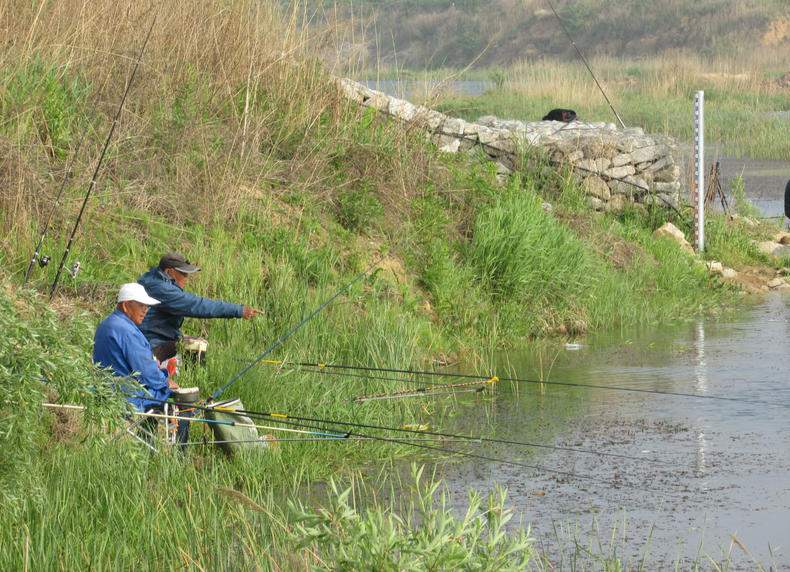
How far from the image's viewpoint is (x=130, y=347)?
25.8ft

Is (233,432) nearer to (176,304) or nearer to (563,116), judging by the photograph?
(176,304)

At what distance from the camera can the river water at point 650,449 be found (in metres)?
7.26

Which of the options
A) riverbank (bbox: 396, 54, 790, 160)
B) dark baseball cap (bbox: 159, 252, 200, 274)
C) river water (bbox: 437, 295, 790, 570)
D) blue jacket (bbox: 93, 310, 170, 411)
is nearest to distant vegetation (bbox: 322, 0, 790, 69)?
riverbank (bbox: 396, 54, 790, 160)

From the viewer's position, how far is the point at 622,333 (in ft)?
44.4

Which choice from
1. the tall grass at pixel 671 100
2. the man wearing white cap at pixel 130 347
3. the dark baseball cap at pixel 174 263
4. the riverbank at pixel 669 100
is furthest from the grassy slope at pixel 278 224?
the tall grass at pixel 671 100

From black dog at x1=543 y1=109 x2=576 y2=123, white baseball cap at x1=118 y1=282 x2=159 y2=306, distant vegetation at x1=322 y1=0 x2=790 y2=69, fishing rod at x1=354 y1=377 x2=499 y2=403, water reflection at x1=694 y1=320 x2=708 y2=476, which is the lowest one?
water reflection at x1=694 y1=320 x2=708 y2=476

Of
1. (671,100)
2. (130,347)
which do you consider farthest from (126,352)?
(671,100)

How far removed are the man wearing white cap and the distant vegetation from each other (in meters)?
44.1

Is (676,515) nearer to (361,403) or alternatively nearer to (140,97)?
(361,403)

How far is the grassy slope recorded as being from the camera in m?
9.82

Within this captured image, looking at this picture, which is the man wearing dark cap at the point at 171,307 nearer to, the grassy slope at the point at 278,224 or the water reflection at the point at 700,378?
the grassy slope at the point at 278,224

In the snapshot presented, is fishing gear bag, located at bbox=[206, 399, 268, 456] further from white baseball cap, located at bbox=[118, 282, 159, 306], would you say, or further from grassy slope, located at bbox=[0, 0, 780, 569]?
white baseball cap, located at bbox=[118, 282, 159, 306]

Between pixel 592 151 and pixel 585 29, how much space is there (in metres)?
43.6

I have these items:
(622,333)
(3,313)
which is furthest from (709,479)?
(622,333)
